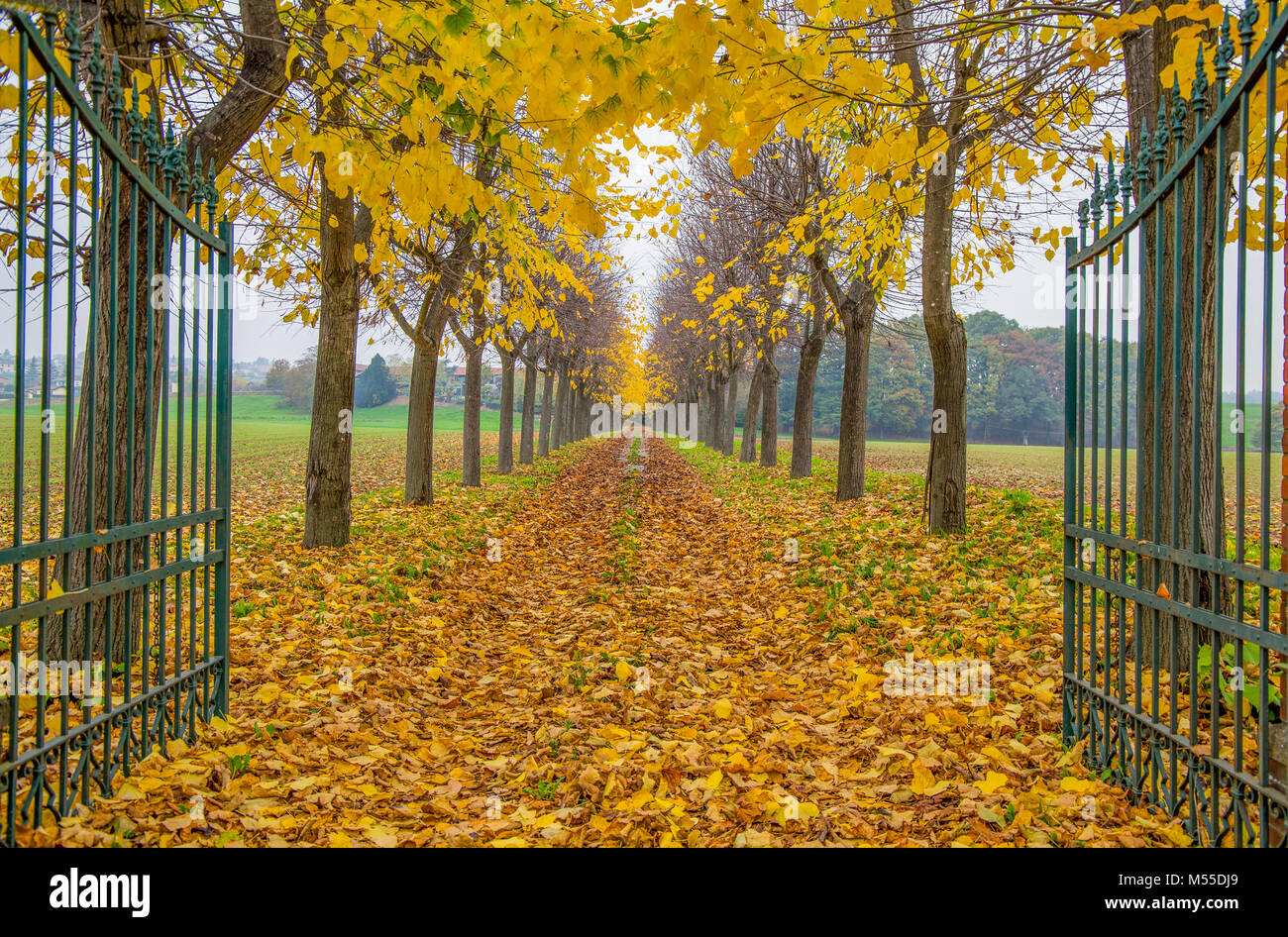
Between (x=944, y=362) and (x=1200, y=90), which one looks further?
(x=944, y=362)

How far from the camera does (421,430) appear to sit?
40.7 ft

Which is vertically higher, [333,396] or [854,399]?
[854,399]

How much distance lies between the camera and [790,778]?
378 cm

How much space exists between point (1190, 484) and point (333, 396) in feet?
26.1

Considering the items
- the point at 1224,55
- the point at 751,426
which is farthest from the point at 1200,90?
the point at 751,426

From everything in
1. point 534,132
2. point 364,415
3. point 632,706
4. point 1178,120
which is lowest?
point 632,706

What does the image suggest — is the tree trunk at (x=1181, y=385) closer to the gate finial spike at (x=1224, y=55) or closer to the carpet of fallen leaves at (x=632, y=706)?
the carpet of fallen leaves at (x=632, y=706)

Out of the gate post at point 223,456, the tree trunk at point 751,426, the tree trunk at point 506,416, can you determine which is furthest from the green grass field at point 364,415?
the gate post at point 223,456

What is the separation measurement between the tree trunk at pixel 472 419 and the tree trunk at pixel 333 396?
6.26m

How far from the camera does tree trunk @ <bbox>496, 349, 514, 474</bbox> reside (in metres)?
19.2

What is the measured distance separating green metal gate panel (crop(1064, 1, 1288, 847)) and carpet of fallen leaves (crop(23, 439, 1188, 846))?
346mm

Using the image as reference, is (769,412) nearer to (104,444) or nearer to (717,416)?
(717,416)
